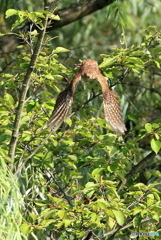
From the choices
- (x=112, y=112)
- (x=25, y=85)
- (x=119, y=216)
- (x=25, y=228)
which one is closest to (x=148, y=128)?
(x=112, y=112)

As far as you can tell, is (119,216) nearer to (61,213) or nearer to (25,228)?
(61,213)

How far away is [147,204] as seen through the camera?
228 cm

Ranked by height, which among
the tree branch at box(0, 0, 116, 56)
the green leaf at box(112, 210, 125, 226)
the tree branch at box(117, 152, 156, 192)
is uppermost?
the tree branch at box(0, 0, 116, 56)

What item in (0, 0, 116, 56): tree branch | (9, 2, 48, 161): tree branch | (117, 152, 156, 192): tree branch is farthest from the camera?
(0, 0, 116, 56): tree branch

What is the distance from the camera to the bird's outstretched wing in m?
2.57

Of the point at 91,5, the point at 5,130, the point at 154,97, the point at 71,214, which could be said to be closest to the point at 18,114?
the point at 5,130

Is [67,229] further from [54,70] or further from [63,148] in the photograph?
[54,70]

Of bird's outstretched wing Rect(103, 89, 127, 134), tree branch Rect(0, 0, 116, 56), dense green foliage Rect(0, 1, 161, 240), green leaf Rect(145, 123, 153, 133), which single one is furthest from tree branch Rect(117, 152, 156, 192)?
tree branch Rect(0, 0, 116, 56)

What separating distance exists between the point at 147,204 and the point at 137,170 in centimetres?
51

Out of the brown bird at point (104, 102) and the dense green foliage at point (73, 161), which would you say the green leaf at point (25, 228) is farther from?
the brown bird at point (104, 102)

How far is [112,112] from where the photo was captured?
2.62 metres

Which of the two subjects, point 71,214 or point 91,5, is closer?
point 71,214

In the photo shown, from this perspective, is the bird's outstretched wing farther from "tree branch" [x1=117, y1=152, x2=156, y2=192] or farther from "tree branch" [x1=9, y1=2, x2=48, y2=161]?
"tree branch" [x1=9, y1=2, x2=48, y2=161]

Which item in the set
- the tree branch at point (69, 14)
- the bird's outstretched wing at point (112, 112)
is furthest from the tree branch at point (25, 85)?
the tree branch at point (69, 14)
